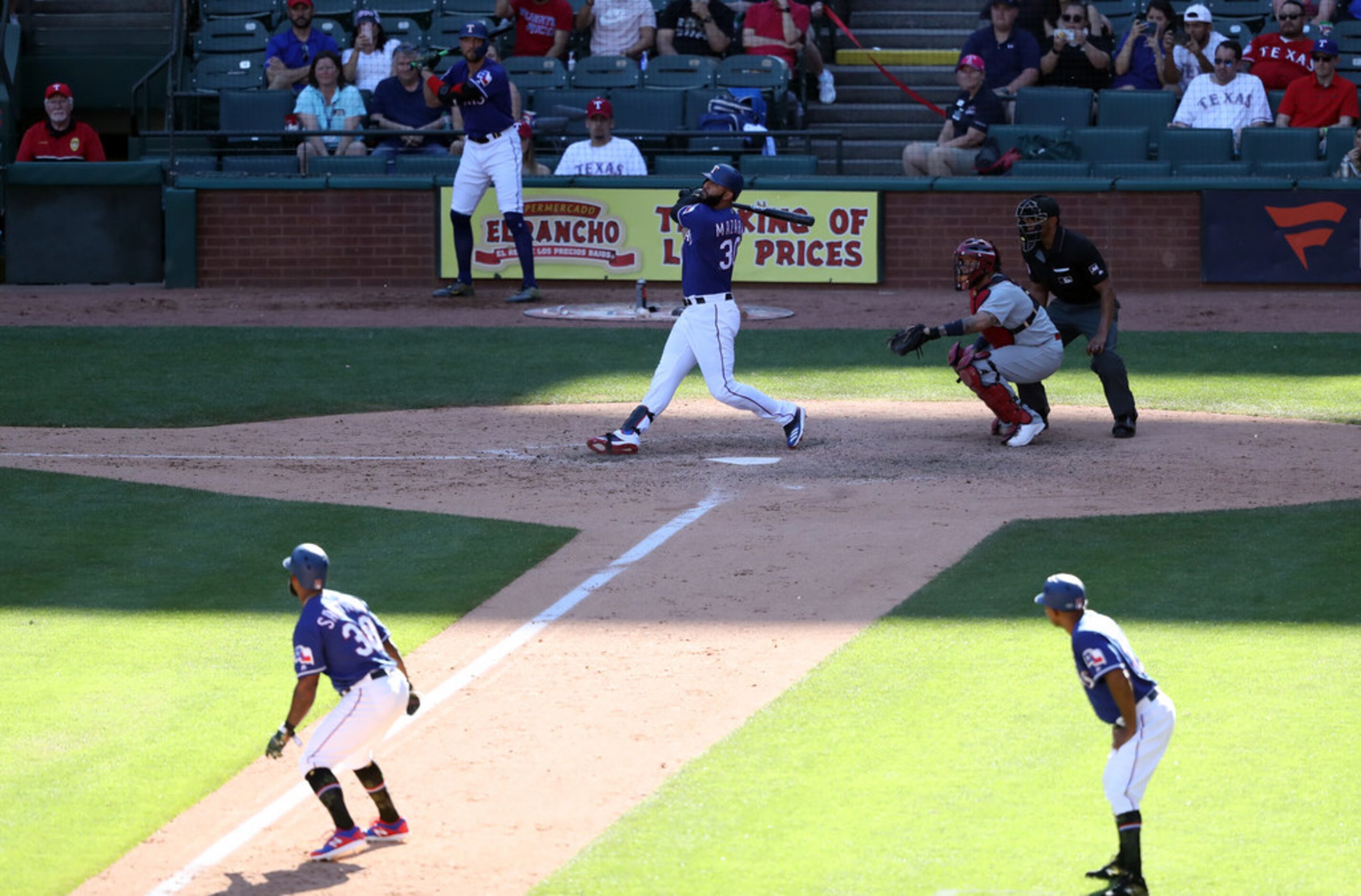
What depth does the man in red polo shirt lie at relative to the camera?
64.0 ft

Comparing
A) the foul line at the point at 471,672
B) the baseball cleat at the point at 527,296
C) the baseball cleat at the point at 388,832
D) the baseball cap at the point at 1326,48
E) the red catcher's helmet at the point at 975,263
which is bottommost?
the baseball cleat at the point at 527,296

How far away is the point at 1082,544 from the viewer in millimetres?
9172

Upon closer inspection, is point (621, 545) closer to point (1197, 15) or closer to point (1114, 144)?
point (1114, 144)

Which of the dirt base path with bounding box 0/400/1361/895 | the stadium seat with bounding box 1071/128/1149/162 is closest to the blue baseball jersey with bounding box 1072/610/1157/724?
the dirt base path with bounding box 0/400/1361/895

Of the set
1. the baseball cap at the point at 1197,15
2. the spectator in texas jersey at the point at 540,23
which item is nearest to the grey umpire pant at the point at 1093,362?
the baseball cap at the point at 1197,15

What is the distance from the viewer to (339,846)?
Result: 5.35m

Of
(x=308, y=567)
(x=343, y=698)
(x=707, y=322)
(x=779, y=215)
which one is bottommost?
(x=343, y=698)

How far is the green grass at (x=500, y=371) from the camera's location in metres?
13.6

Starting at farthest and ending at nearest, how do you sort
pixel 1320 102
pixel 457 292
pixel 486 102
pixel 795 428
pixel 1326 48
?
pixel 1320 102 → pixel 1326 48 → pixel 457 292 → pixel 486 102 → pixel 795 428

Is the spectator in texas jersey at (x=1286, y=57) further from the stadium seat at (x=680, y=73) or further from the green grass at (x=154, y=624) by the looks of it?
the green grass at (x=154, y=624)

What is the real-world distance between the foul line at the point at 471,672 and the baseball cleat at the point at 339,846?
0.29 meters

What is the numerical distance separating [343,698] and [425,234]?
14741 millimetres

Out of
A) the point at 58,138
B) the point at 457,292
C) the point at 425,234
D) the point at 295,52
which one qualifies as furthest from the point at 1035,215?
the point at 58,138

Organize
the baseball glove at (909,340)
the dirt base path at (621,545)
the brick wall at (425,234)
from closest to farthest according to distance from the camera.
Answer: the dirt base path at (621,545), the baseball glove at (909,340), the brick wall at (425,234)
